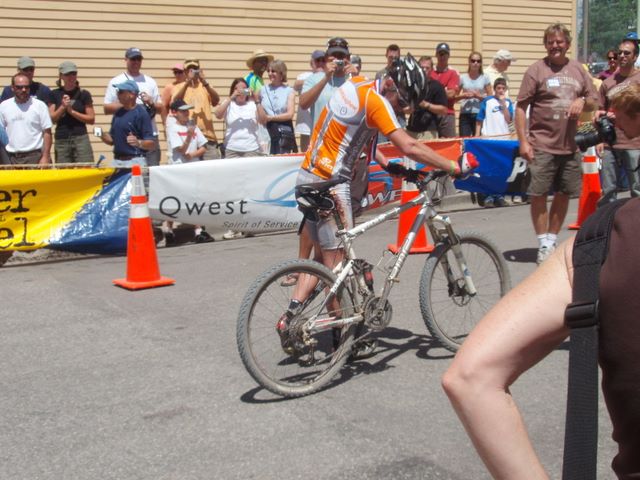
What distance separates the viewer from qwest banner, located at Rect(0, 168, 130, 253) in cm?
969

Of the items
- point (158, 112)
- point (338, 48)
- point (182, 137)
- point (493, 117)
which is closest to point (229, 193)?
point (182, 137)

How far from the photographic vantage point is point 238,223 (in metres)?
11.0

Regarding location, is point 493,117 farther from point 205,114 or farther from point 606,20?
point 606,20

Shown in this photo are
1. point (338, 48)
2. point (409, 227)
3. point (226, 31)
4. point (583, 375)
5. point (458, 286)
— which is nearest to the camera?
point (583, 375)

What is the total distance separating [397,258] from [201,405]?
1442 millimetres

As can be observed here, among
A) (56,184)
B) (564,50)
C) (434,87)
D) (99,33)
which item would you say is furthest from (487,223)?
(99,33)

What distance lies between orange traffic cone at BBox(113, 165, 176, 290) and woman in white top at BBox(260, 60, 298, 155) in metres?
5.02

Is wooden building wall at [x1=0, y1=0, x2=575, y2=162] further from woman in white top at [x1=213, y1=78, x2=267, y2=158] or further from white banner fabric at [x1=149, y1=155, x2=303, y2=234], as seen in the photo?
white banner fabric at [x1=149, y1=155, x2=303, y2=234]

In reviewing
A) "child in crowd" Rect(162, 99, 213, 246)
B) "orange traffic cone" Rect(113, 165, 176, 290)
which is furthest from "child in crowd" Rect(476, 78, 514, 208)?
"orange traffic cone" Rect(113, 165, 176, 290)

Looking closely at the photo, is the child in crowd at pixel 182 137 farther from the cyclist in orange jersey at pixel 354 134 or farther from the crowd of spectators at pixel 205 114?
the cyclist in orange jersey at pixel 354 134

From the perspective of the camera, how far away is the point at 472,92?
15.4 meters

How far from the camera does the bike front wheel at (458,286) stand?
18.4 feet

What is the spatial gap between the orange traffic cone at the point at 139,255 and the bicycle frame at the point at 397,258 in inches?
122

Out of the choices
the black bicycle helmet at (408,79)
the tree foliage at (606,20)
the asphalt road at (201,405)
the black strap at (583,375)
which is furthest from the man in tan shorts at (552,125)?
the tree foliage at (606,20)
